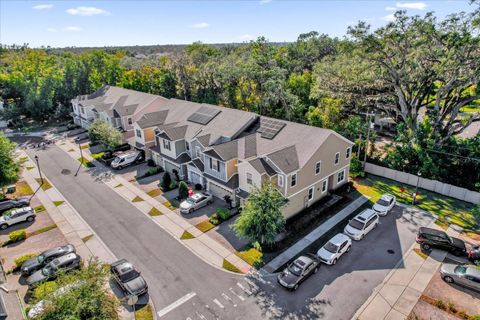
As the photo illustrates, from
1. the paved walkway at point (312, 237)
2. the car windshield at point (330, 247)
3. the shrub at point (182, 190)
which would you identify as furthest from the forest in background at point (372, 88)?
the shrub at point (182, 190)

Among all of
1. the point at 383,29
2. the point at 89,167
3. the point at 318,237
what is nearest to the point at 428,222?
Answer: the point at 318,237

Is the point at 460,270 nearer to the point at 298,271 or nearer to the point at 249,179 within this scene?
the point at 298,271

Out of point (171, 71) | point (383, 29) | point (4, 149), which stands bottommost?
point (4, 149)

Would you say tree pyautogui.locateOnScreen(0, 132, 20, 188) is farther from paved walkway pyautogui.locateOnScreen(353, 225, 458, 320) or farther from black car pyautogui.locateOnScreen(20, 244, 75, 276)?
paved walkway pyautogui.locateOnScreen(353, 225, 458, 320)

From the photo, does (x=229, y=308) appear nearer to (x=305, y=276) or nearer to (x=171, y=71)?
(x=305, y=276)

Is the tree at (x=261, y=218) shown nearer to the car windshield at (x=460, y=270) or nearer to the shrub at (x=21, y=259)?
the car windshield at (x=460, y=270)

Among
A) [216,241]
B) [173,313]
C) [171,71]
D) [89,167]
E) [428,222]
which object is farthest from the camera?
[171,71]

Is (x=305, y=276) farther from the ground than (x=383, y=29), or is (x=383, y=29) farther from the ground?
(x=383, y=29)
